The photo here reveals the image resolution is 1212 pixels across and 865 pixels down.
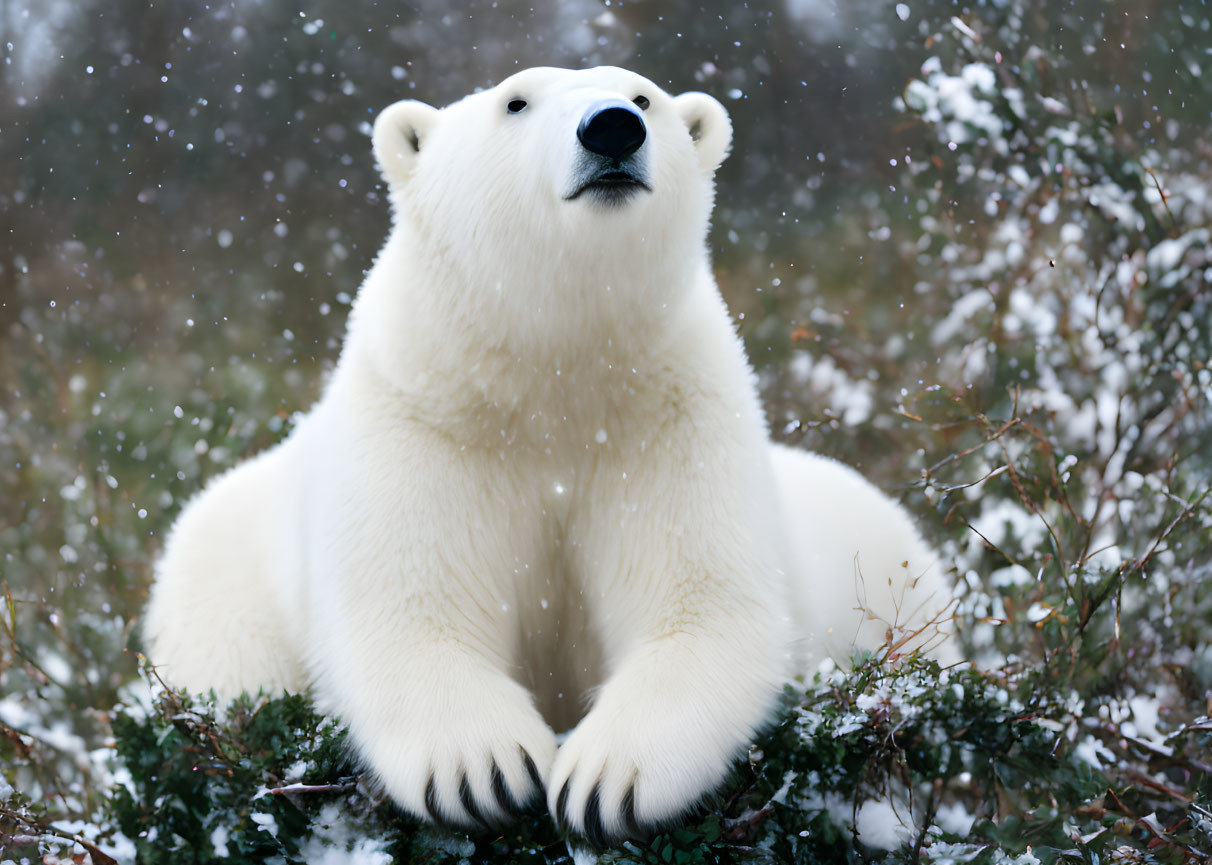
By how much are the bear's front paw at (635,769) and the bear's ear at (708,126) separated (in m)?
1.12

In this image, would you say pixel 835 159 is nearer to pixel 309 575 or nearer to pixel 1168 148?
pixel 1168 148

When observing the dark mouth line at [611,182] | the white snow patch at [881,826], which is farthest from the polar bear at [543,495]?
the white snow patch at [881,826]

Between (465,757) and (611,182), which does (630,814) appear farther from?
(611,182)

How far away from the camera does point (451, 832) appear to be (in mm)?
1807

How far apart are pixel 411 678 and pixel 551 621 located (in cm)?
41

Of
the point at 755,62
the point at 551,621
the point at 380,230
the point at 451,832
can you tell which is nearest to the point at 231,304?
the point at 380,230

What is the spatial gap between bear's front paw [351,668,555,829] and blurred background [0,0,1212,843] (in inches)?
82.3

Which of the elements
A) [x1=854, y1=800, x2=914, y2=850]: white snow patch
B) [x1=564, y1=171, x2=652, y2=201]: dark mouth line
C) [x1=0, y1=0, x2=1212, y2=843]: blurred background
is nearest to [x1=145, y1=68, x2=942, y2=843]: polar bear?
[x1=564, y1=171, x2=652, y2=201]: dark mouth line

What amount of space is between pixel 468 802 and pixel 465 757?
71mm

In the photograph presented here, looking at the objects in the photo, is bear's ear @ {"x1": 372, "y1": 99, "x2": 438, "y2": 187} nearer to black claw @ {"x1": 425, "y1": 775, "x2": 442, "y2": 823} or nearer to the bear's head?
the bear's head

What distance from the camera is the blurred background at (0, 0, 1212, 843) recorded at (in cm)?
377

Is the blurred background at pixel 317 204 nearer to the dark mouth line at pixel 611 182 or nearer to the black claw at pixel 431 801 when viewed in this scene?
the dark mouth line at pixel 611 182

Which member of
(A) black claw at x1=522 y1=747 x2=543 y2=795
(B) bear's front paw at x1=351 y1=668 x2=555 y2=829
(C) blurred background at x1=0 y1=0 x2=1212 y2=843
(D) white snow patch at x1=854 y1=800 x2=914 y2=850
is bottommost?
(D) white snow patch at x1=854 y1=800 x2=914 y2=850

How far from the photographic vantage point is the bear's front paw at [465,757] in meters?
1.78
